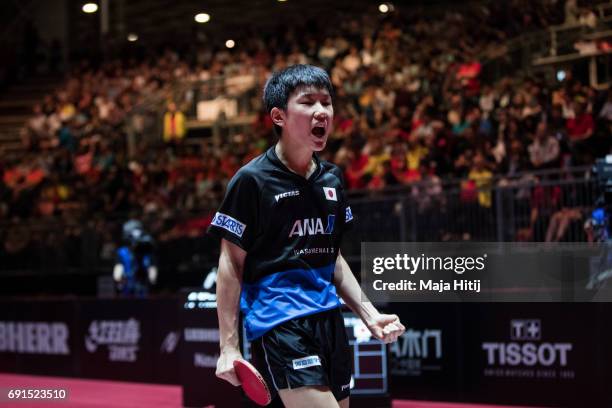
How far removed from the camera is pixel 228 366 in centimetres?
399

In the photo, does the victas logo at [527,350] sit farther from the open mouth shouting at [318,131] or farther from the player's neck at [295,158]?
the open mouth shouting at [318,131]

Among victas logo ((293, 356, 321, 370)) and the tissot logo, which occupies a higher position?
victas logo ((293, 356, 321, 370))

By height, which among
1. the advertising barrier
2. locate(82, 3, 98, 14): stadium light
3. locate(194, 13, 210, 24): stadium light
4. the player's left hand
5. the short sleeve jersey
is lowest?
the advertising barrier

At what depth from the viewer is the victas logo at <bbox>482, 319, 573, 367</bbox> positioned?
937 centimetres

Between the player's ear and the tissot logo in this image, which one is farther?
the tissot logo

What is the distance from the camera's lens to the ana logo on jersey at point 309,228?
4.20m

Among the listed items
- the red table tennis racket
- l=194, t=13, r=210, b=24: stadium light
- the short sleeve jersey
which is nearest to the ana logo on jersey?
the short sleeve jersey

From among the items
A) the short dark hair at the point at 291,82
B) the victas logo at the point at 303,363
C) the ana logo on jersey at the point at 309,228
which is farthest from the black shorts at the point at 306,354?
the short dark hair at the point at 291,82

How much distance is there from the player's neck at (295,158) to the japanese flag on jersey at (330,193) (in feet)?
0.31

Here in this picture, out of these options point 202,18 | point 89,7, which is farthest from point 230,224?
point 202,18

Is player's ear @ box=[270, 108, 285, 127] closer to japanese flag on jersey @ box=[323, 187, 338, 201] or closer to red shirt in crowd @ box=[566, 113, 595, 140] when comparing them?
japanese flag on jersey @ box=[323, 187, 338, 201]

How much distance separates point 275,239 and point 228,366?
55cm

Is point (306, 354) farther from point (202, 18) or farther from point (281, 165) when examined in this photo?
point (202, 18)

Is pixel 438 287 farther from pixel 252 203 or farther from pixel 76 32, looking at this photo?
pixel 76 32
